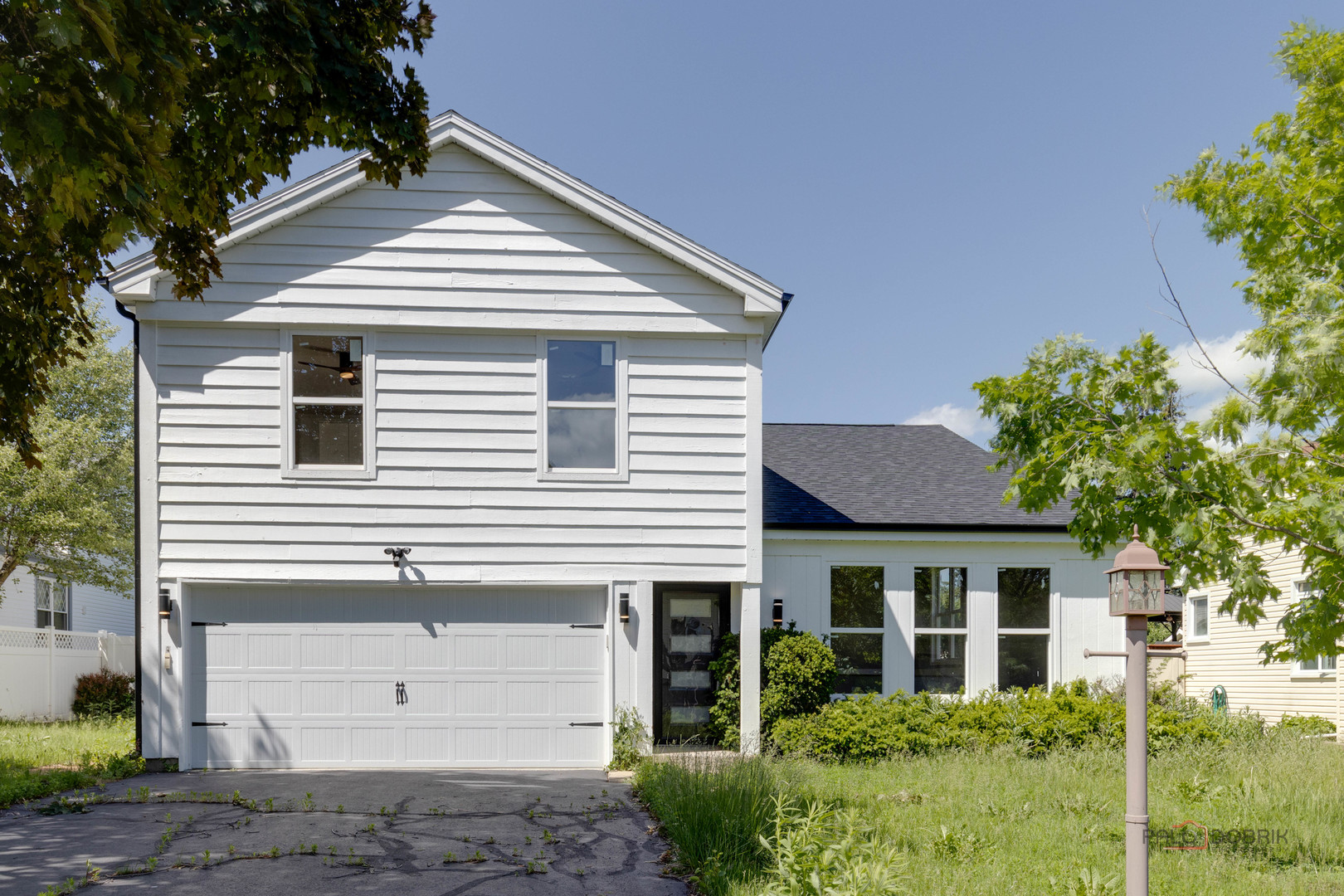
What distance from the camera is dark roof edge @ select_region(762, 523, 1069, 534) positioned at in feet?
41.1

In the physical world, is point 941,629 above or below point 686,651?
above

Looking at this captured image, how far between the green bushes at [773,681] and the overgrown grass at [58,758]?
6.75 m

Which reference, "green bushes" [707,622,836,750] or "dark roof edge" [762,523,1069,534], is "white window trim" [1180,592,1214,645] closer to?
"dark roof edge" [762,523,1069,534]

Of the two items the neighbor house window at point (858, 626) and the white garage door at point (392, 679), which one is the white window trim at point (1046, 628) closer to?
the neighbor house window at point (858, 626)

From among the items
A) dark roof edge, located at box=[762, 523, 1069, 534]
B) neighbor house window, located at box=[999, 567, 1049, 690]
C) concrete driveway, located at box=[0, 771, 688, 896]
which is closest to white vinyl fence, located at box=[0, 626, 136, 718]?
concrete driveway, located at box=[0, 771, 688, 896]

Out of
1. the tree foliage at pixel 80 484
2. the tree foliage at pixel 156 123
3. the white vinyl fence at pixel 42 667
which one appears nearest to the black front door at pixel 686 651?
the tree foliage at pixel 156 123

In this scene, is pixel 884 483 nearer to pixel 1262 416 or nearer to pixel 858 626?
pixel 858 626

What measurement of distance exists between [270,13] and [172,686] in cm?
816

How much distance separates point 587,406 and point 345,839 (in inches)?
219

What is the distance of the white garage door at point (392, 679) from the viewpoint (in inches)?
422

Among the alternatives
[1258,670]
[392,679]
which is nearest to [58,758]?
[392,679]

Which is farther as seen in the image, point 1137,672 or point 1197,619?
point 1197,619

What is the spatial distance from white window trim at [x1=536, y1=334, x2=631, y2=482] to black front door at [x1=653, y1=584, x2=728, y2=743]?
6.46ft

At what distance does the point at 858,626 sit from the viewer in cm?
1258
